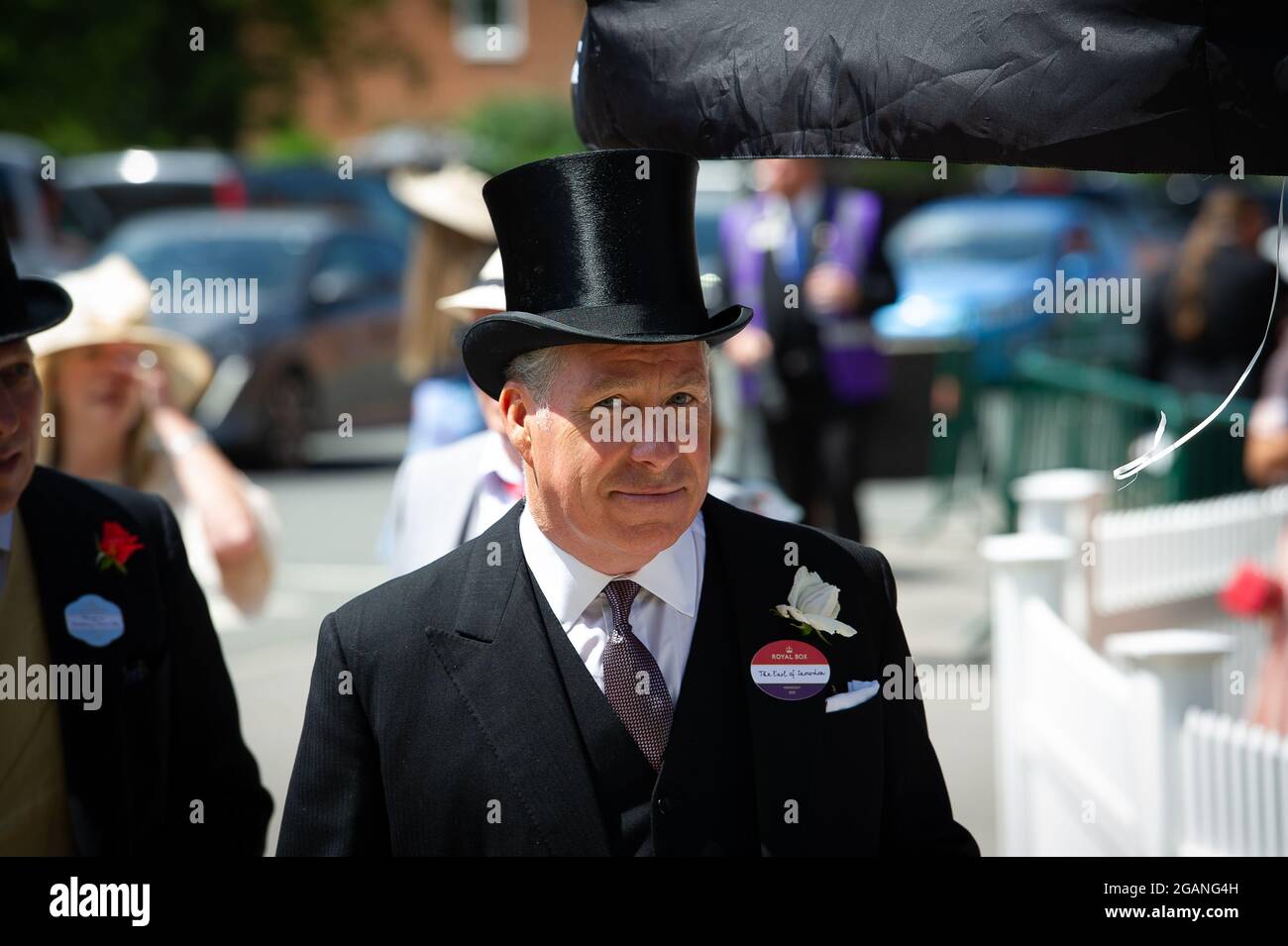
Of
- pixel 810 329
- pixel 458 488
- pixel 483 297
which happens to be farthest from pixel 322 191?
pixel 458 488

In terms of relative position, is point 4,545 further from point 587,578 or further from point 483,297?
point 483,297

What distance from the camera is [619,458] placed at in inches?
103

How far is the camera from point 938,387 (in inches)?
412

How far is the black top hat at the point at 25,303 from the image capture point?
3059mm

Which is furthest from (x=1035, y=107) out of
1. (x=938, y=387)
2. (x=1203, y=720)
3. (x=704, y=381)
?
(x=938, y=387)

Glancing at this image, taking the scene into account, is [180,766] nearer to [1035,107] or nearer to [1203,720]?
[1035,107]

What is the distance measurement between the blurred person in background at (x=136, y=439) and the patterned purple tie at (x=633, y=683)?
2.02m

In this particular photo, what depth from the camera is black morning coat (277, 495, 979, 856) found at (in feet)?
8.61

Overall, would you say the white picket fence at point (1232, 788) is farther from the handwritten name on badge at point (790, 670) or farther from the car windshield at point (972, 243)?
the car windshield at point (972, 243)

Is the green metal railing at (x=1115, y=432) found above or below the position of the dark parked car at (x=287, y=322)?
below

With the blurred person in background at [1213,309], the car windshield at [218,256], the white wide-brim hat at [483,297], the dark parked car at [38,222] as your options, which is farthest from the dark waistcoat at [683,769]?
the dark parked car at [38,222]

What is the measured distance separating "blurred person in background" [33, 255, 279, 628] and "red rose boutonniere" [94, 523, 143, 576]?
116cm

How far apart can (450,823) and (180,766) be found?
82cm
